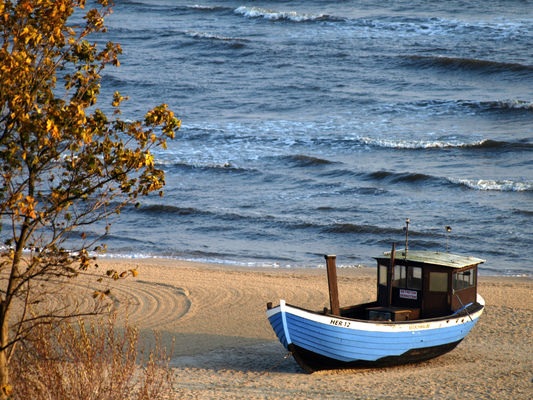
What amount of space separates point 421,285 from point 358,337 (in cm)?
203

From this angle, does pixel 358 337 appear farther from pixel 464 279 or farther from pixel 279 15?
pixel 279 15

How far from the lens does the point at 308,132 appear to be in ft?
124

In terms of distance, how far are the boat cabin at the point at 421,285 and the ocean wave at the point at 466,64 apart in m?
29.0

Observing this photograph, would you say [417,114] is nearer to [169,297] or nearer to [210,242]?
[210,242]

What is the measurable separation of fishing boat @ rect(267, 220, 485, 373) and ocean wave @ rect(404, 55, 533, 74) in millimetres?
28755

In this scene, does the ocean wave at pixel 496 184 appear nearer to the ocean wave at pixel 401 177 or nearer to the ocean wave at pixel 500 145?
the ocean wave at pixel 401 177

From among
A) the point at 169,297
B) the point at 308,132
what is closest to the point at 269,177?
the point at 308,132

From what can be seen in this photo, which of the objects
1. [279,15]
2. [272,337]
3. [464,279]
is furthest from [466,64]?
[272,337]

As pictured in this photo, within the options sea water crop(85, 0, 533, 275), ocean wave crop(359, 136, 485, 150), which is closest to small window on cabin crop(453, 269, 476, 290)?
sea water crop(85, 0, 533, 275)

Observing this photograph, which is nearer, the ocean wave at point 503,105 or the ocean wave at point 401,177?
the ocean wave at point 401,177

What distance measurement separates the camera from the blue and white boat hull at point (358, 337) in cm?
1443

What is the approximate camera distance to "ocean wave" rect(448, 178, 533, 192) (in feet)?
98.5

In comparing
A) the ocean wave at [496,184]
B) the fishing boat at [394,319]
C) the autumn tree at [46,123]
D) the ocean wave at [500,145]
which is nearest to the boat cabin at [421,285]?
the fishing boat at [394,319]

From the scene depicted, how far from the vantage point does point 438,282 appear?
639 inches
